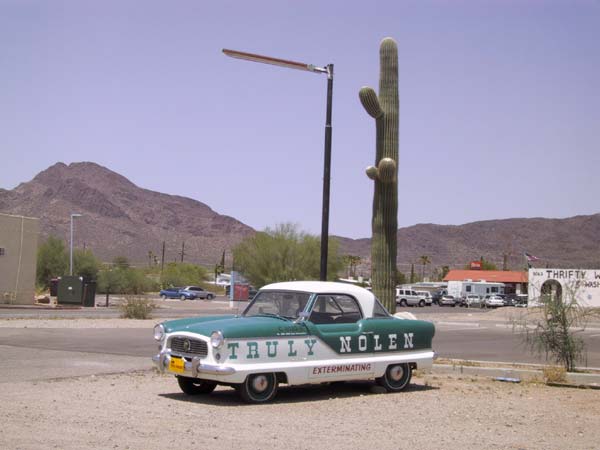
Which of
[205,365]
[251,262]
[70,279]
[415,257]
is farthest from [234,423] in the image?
[415,257]

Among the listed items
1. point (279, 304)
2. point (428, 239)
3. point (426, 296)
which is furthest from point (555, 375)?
point (428, 239)

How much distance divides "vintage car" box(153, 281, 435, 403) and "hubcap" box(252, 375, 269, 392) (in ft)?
0.04

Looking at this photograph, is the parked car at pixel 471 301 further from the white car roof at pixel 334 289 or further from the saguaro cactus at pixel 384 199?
the white car roof at pixel 334 289

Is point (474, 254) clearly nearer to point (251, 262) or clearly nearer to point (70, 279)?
point (251, 262)

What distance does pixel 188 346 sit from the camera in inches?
466

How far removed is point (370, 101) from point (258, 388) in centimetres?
775

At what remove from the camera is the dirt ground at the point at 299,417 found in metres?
9.11

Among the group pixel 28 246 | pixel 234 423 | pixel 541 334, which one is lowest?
pixel 234 423

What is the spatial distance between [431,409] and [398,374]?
68.4 inches

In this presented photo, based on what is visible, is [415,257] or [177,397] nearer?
[177,397]

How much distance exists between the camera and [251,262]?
65.1m

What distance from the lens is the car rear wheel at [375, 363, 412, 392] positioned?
13.3m

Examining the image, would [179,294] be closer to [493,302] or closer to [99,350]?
[493,302]

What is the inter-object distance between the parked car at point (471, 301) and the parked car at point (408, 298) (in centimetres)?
545
